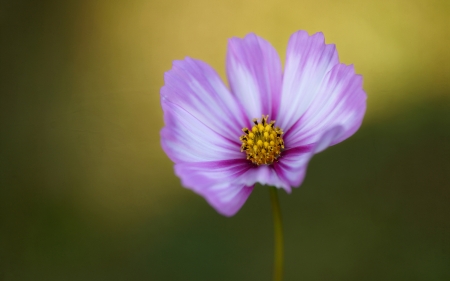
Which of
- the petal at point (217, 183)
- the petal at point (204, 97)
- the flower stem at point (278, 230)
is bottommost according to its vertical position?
the flower stem at point (278, 230)

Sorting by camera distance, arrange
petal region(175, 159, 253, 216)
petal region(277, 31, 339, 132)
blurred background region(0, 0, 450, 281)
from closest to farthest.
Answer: petal region(175, 159, 253, 216), petal region(277, 31, 339, 132), blurred background region(0, 0, 450, 281)

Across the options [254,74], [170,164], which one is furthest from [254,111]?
[170,164]

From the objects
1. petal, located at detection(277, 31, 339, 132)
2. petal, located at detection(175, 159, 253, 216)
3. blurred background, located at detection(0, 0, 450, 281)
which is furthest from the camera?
blurred background, located at detection(0, 0, 450, 281)

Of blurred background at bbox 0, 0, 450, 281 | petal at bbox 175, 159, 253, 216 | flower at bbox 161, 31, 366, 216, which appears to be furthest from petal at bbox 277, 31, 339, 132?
blurred background at bbox 0, 0, 450, 281

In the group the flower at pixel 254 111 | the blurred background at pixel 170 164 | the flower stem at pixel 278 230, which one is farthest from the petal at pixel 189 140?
the blurred background at pixel 170 164

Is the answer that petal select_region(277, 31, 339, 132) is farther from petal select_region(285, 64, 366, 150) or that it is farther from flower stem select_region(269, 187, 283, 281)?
flower stem select_region(269, 187, 283, 281)

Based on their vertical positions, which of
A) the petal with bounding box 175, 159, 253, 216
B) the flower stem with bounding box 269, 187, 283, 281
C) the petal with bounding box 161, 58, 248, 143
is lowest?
the flower stem with bounding box 269, 187, 283, 281

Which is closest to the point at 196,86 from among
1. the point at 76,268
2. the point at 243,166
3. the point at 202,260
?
the point at 243,166

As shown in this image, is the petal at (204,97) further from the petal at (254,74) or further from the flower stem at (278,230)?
the flower stem at (278,230)
